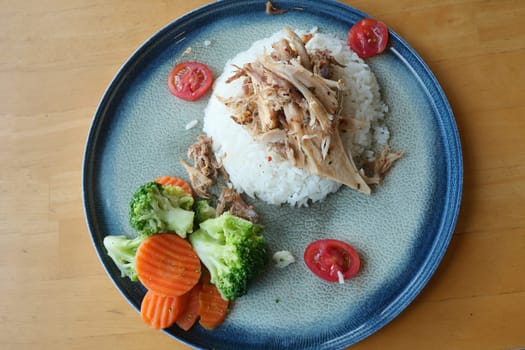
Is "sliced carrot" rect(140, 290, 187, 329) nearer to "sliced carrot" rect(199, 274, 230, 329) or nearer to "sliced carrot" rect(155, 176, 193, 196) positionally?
"sliced carrot" rect(199, 274, 230, 329)

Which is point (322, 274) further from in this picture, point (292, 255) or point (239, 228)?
point (239, 228)

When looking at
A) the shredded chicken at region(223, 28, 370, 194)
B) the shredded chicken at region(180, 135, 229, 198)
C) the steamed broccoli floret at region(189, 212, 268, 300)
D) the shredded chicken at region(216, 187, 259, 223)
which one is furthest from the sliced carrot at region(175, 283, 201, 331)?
the shredded chicken at region(223, 28, 370, 194)

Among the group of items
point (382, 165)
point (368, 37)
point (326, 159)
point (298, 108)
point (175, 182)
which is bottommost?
point (175, 182)

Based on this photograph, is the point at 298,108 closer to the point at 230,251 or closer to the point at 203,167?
the point at 203,167

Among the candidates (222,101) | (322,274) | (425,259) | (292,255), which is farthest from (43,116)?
(425,259)

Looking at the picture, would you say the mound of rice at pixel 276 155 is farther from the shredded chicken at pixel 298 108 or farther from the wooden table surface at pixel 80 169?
the wooden table surface at pixel 80 169

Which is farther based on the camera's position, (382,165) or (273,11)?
(273,11)

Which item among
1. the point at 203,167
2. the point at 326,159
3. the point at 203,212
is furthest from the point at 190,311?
the point at 326,159
